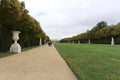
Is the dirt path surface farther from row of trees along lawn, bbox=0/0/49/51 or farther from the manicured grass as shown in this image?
row of trees along lawn, bbox=0/0/49/51

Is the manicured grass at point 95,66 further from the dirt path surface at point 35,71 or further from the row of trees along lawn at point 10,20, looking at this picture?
the row of trees along lawn at point 10,20

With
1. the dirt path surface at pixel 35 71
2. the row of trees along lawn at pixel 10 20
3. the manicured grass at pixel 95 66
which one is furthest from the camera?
the row of trees along lawn at pixel 10 20

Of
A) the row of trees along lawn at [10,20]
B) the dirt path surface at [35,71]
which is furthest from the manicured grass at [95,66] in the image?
the row of trees along lawn at [10,20]

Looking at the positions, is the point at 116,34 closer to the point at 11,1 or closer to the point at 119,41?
the point at 119,41

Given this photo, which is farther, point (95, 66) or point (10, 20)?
point (10, 20)

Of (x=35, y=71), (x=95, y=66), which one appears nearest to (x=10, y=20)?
(x=95, y=66)

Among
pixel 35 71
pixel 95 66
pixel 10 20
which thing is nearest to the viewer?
pixel 35 71

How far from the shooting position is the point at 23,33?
32344 mm

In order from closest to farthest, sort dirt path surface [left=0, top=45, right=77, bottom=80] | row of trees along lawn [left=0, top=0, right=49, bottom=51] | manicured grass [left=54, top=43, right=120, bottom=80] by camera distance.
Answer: dirt path surface [left=0, top=45, right=77, bottom=80], manicured grass [left=54, top=43, right=120, bottom=80], row of trees along lawn [left=0, top=0, right=49, bottom=51]

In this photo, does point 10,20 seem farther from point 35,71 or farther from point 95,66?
point 35,71

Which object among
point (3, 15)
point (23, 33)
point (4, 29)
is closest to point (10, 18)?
point (3, 15)

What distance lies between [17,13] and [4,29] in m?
4.73

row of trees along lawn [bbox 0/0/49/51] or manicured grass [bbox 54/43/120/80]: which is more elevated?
row of trees along lawn [bbox 0/0/49/51]

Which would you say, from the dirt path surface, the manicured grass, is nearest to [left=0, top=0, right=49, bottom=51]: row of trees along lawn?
the manicured grass
